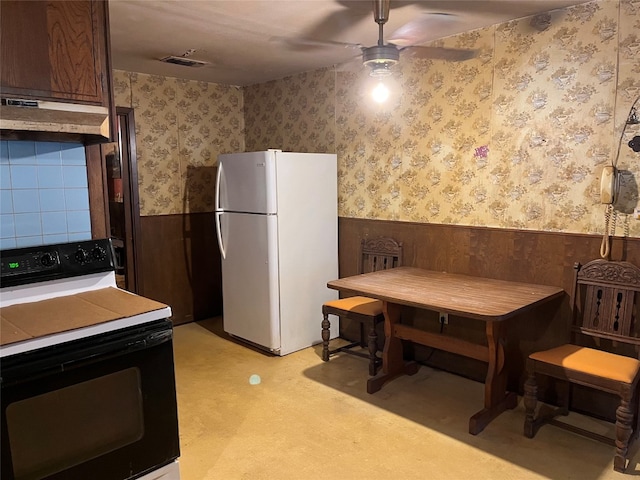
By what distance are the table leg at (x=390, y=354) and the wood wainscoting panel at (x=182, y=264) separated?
223cm

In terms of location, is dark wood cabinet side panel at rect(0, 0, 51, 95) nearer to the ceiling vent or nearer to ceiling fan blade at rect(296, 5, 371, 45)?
ceiling fan blade at rect(296, 5, 371, 45)

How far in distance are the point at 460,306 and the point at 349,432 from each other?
3.10ft

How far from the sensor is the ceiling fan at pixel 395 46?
8.25ft

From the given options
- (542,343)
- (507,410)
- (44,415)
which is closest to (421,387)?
(507,410)

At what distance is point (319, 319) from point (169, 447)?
2244mm

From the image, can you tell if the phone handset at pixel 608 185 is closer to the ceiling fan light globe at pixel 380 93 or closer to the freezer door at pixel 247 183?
the ceiling fan light globe at pixel 380 93

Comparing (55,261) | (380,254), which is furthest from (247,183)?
(55,261)

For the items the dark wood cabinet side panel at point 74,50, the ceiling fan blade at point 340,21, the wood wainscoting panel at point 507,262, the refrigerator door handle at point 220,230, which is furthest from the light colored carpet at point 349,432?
the ceiling fan blade at point 340,21

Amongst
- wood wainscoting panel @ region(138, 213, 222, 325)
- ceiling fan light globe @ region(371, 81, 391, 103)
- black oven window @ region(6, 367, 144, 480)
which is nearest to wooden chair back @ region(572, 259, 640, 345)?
ceiling fan light globe @ region(371, 81, 391, 103)

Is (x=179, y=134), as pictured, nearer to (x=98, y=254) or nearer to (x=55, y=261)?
(x=98, y=254)

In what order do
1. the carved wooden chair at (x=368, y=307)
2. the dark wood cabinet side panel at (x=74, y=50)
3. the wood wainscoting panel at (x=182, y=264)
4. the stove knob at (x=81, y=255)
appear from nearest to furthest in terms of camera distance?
1. the dark wood cabinet side panel at (x=74, y=50)
2. the stove knob at (x=81, y=255)
3. the carved wooden chair at (x=368, y=307)
4. the wood wainscoting panel at (x=182, y=264)

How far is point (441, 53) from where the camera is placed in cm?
328

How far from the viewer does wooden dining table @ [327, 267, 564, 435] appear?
8.15 ft

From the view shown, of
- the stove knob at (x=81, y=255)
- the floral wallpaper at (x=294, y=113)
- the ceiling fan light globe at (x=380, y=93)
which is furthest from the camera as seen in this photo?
the floral wallpaper at (x=294, y=113)
